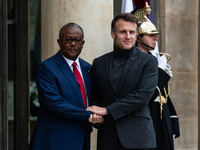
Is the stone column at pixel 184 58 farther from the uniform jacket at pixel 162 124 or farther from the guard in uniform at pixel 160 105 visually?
the uniform jacket at pixel 162 124

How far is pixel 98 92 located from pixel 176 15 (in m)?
3.39

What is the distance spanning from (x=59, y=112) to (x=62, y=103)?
0.29 feet

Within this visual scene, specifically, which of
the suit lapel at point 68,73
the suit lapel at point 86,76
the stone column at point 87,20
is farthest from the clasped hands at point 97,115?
the stone column at point 87,20

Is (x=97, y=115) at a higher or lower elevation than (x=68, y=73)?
lower

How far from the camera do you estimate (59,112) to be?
4.41m

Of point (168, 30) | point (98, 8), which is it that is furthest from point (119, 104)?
point (168, 30)

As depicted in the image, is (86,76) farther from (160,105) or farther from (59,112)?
(160,105)

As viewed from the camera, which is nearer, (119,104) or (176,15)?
(119,104)

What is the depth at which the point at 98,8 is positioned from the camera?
18.9 feet

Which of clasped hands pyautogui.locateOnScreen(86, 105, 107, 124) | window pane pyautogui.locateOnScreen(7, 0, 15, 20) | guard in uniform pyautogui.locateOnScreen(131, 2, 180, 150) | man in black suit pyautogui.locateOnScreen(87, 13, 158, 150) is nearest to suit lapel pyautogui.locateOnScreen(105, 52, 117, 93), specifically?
man in black suit pyautogui.locateOnScreen(87, 13, 158, 150)

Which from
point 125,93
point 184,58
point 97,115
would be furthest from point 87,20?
point 184,58

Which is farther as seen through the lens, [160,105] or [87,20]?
[87,20]

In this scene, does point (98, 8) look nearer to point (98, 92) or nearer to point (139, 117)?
point (98, 92)

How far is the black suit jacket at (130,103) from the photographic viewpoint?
4.42m
